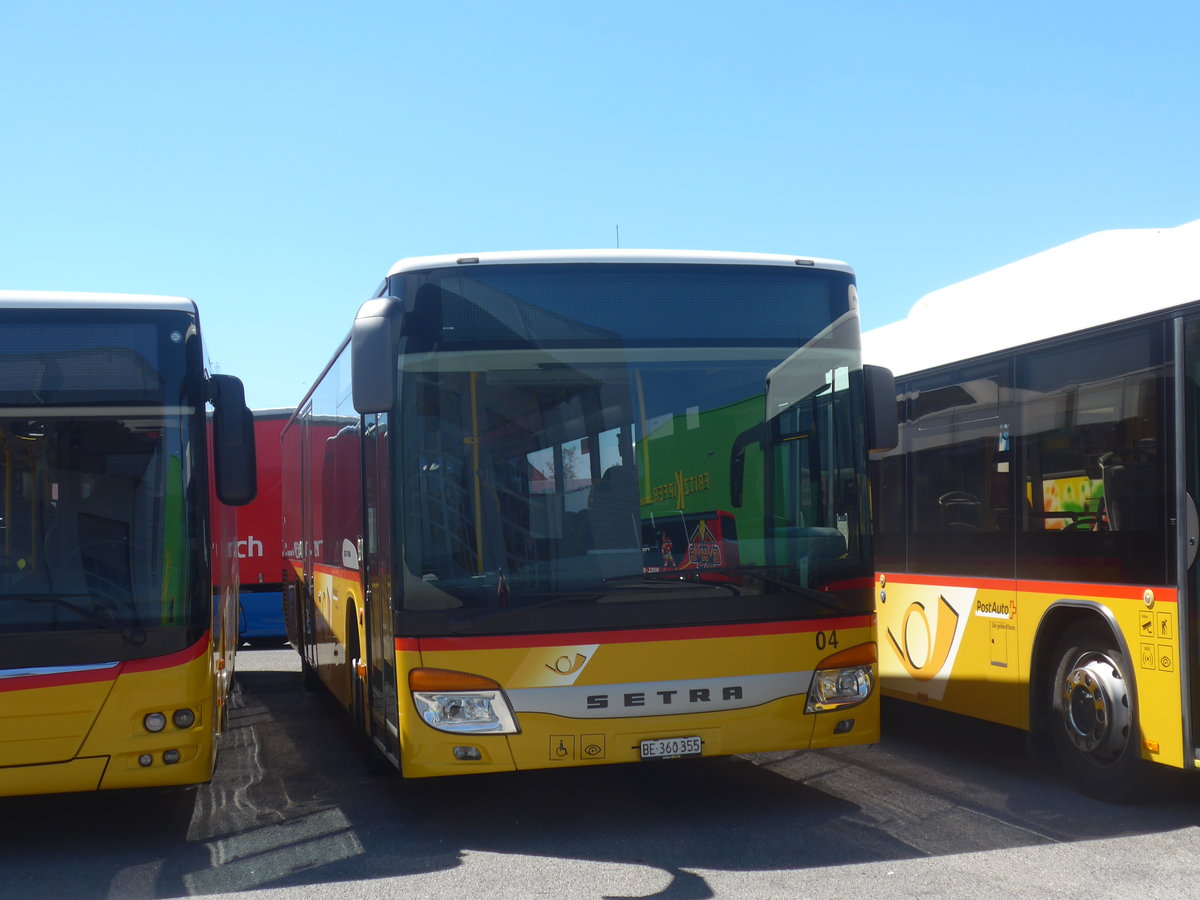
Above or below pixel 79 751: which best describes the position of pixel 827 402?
above

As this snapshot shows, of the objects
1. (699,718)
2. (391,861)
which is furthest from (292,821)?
(699,718)

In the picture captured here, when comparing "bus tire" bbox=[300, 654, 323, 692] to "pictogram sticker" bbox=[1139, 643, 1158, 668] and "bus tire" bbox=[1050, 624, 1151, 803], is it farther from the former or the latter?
"pictogram sticker" bbox=[1139, 643, 1158, 668]

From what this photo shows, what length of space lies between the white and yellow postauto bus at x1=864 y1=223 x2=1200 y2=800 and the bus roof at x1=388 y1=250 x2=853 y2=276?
159cm

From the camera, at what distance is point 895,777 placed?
8.36 m

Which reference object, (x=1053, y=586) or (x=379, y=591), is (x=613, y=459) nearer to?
(x=379, y=591)

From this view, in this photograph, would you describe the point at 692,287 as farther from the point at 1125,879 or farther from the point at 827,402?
the point at 1125,879

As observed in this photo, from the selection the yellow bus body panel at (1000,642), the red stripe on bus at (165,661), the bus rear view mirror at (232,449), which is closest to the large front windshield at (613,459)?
the bus rear view mirror at (232,449)

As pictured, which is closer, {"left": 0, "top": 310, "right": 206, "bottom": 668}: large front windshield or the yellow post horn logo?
{"left": 0, "top": 310, "right": 206, "bottom": 668}: large front windshield

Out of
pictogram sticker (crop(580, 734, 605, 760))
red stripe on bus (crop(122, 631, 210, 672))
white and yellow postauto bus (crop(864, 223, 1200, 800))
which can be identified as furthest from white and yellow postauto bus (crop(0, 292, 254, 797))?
white and yellow postauto bus (crop(864, 223, 1200, 800))

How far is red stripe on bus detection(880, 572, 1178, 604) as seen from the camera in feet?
22.8

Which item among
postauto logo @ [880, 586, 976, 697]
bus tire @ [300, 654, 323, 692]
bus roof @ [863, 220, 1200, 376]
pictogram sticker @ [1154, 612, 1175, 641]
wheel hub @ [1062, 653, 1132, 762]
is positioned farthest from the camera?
bus tire @ [300, 654, 323, 692]

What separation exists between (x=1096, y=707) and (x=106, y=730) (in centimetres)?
526

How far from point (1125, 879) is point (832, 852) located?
51.6 inches

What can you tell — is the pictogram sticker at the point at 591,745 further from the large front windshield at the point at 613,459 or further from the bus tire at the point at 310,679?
the bus tire at the point at 310,679
